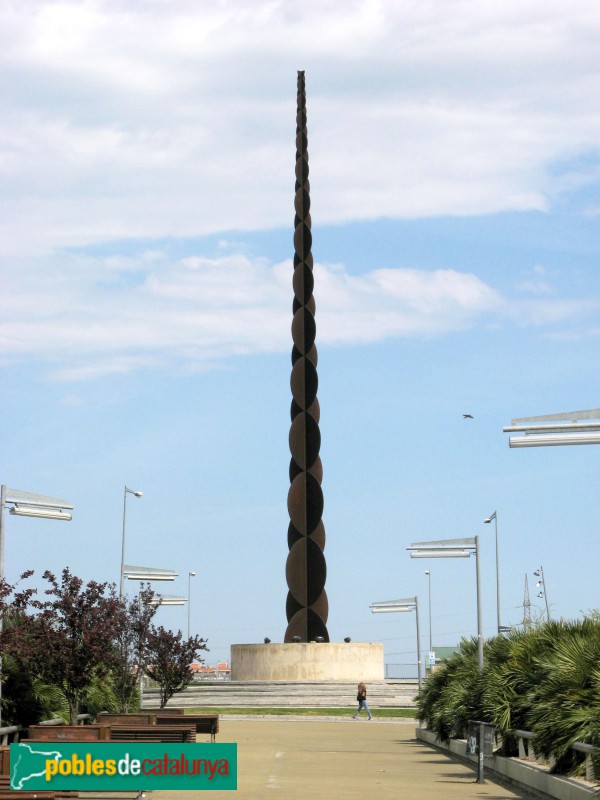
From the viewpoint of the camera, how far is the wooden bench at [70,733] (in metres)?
16.6

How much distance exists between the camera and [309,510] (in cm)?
6103

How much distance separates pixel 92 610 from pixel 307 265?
3949cm

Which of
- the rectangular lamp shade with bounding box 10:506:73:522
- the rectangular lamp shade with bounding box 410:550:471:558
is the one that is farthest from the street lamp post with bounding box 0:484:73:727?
the rectangular lamp shade with bounding box 410:550:471:558

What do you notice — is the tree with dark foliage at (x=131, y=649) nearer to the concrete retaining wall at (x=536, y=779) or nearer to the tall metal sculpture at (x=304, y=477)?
the concrete retaining wall at (x=536, y=779)

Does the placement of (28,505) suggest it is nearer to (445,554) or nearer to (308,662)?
(445,554)

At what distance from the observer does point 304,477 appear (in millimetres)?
61156

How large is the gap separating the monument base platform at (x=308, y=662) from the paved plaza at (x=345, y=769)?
73.6ft

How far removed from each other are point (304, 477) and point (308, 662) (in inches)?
367

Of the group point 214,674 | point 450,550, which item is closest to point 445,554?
point 450,550

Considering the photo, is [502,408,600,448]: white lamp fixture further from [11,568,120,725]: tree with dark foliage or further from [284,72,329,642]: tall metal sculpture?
[284,72,329,642]: tall metal sculpture

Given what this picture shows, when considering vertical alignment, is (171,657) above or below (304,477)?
below

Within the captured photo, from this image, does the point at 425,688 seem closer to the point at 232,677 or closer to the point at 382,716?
the point at 382,716

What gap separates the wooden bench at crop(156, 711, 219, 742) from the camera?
24.7 meters

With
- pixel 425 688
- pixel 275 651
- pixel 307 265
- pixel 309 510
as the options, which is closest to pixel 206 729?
pixel 425 688
